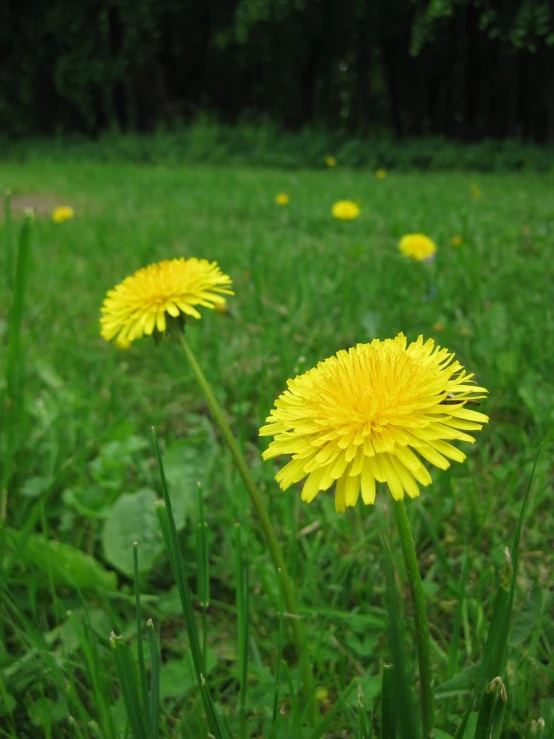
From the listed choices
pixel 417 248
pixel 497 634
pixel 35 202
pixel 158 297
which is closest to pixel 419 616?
pixel 497 634

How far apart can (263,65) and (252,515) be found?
791 inches

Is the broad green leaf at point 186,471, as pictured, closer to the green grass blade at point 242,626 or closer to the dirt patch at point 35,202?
the green grass blade at point 242,626

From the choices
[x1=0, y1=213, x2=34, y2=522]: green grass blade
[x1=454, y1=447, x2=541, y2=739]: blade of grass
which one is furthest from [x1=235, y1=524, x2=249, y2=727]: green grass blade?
[x1=0, y1=213, x2=34, y2=522]: green grass blade

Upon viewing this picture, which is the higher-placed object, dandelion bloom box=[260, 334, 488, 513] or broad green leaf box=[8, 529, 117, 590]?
dandelion bloom box=[260, 334, 488, 513]

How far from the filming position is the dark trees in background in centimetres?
1514

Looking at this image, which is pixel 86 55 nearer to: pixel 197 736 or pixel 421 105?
pixel 421 105

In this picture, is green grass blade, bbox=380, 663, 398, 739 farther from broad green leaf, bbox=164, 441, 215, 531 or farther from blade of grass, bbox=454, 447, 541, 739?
broad green leaf, bbox=164, 441, 215, 531

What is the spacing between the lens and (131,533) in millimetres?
1158

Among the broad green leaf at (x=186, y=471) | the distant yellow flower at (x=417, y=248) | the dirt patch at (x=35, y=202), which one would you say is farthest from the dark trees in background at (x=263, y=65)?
the broad green leaf at (x=186, y=471)

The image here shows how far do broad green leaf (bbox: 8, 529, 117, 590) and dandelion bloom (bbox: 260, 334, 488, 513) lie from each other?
0.53 metres

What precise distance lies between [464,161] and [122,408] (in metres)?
11.1

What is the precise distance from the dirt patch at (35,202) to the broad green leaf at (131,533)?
15.8ft

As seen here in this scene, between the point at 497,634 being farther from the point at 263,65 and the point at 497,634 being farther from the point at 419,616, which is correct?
the point at 263,65

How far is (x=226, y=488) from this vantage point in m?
1.30
